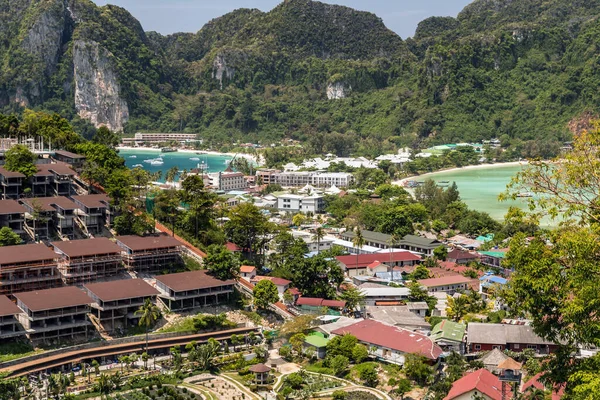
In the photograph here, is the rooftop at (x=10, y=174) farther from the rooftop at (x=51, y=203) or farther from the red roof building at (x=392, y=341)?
the red roof building at (x=392, y=341)

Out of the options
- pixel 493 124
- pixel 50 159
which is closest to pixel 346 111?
pixel 493 124

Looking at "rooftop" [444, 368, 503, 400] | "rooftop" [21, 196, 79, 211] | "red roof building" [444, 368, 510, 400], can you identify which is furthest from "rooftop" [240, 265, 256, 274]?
"red roof building" [444, 368, 510, 400]

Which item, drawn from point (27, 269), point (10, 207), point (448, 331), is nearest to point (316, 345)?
point (448, 331)

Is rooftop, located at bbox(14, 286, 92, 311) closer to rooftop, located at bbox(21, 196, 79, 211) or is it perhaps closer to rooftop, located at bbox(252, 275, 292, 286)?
rooftop, located at bbox(21, 196, 79, 211)

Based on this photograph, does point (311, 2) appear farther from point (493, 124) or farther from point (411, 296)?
point (411, 296)

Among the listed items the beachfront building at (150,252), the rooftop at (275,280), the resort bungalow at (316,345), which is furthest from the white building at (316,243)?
the resort bungalow at (316,345)

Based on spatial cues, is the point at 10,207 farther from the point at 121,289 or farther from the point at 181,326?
the point at 181,326
